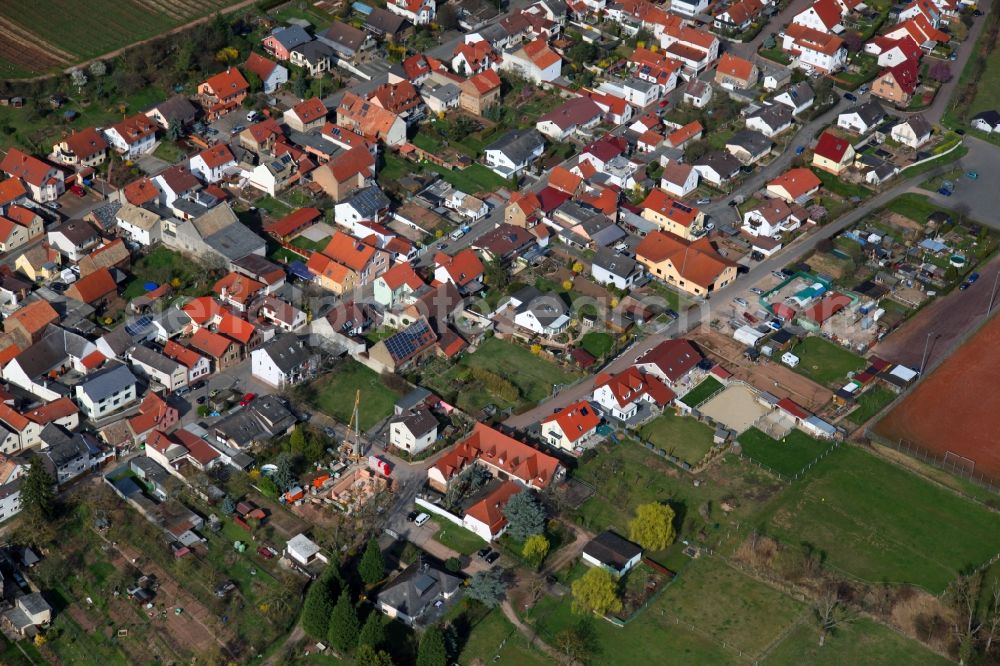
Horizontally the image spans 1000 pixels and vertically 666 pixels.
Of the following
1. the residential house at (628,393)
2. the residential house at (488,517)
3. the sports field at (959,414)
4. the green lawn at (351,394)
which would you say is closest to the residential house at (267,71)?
the green lawn at (351,394)

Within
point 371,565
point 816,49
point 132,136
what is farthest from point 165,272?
point 816,49

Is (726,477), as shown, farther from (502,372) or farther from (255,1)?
(255,1)

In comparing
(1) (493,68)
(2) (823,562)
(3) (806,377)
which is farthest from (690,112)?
(2) (823,562)

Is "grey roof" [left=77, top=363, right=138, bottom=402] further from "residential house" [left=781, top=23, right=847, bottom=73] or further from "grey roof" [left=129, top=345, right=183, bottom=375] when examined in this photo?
"residential house" [left=781, top=23, right=847, bottom=73]

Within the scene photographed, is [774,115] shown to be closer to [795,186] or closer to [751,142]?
[751,142]

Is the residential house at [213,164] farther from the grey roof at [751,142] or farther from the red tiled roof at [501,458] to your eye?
the grey roof at [751,142]
